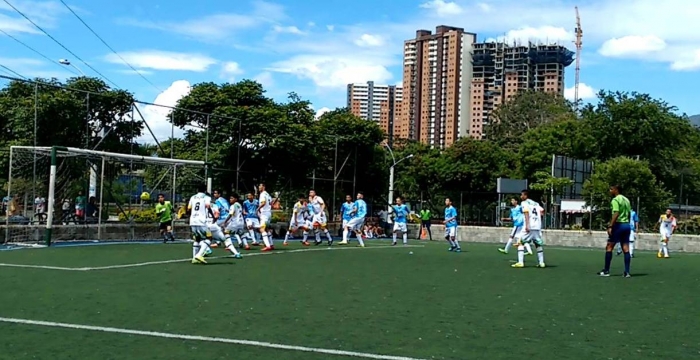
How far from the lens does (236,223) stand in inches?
968

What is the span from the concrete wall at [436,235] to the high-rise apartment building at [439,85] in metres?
85.7

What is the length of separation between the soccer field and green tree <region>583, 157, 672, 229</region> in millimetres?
26336

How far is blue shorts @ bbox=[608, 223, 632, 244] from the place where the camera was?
57.1 feet

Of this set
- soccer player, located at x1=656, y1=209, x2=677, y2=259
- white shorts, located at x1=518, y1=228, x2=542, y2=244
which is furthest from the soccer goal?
soccer player, located at x1=656, y1=209, x2=677, y2=259

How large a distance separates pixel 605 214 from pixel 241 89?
20.4 metres

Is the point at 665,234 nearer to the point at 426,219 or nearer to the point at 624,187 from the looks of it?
the point at 426,219

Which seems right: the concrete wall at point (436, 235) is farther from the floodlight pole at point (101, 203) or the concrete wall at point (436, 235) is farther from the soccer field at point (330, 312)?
the soccer field at point (330, 312)

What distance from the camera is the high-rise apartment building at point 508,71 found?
133 meters

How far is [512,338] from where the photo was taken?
30.0 ft

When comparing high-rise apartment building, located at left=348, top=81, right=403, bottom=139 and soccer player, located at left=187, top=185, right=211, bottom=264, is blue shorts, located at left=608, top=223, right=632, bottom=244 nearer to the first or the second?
soccer player, located at left=187, top=185, right=211, bottom=264

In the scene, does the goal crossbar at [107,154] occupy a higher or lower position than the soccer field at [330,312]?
higher

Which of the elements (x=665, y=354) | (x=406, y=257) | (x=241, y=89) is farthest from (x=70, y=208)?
(x=665, y=354)

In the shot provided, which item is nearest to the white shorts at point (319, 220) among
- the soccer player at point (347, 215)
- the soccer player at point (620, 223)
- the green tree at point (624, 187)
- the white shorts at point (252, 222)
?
the soccer player at point (347, 215)

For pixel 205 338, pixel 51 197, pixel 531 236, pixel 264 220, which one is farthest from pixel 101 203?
pixel 205 338
